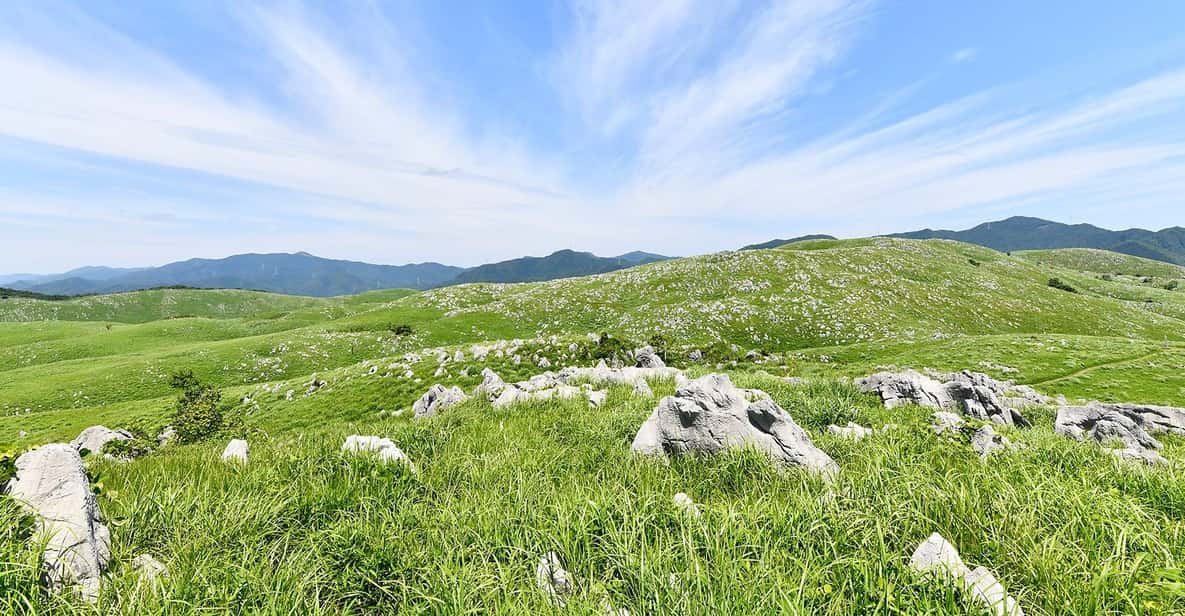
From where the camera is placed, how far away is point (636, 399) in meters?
12.5

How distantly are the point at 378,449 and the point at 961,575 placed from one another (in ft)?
25.5

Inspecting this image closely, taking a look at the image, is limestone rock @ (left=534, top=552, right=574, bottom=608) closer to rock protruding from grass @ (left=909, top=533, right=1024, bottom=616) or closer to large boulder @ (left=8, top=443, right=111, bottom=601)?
rock protruding from grass @ (left=909, top=533, right=1024, bottom=616)

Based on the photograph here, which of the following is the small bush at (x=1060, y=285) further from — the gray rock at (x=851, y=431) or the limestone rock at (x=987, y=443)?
the gray rock at (x=851, y=431)

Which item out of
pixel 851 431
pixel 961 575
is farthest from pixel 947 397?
pixel 961 575

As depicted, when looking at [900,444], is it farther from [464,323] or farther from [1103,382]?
[464,323]

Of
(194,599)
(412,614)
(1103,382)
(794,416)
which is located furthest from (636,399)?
(1103,382)

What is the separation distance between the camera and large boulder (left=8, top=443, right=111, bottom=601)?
3662mm

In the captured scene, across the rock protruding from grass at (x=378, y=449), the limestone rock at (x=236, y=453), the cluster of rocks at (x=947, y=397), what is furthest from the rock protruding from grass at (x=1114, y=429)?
the limestone rock at (x=236, y=453)

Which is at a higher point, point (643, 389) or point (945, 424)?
point (945, 424)

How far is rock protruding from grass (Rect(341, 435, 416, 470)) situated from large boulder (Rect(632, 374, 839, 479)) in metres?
4.06

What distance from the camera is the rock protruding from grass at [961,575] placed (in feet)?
10.6

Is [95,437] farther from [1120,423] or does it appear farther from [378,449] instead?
[1120,423]

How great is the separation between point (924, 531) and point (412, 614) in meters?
5.15

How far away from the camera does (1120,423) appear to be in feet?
36.9
